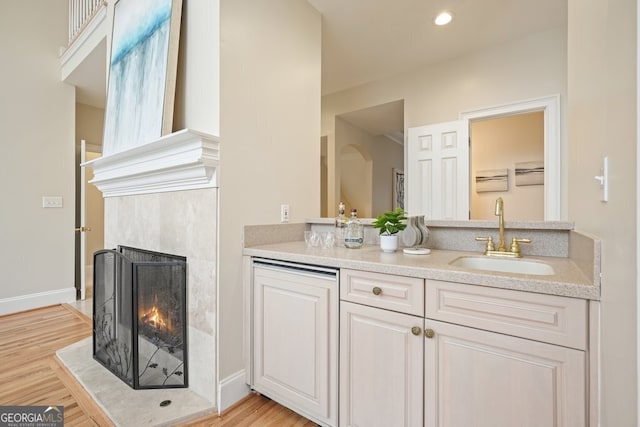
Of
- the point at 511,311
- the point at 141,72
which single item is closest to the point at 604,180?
the point at 511,311

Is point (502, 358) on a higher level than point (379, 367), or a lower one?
higher

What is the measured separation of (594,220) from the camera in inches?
36.4

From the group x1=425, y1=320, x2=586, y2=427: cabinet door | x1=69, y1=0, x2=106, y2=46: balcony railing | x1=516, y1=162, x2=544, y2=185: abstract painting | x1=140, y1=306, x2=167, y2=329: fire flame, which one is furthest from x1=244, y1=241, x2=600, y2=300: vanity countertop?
x1=69, y1=0, x2=106, y2=46: balcony railing

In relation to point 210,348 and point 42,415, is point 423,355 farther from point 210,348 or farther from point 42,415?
point 42,415

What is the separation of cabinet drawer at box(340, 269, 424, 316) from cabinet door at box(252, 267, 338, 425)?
78 mm

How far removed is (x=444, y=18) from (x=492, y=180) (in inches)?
77.6

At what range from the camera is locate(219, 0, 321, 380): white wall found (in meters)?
1.57

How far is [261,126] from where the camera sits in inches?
70.4

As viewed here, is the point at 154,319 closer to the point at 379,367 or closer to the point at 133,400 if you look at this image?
the point at 133,400

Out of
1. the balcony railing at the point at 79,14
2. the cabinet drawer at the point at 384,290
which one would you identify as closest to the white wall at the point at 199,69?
the cabinet drawer at the point at 384,290

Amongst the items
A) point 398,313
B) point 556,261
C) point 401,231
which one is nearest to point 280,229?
point 401,231

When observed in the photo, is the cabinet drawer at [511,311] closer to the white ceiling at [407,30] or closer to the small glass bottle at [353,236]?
the small glass bottle at [353,236]

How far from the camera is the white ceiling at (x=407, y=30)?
7.33ft

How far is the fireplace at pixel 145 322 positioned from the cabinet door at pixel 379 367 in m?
1.01
